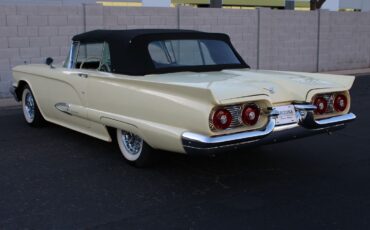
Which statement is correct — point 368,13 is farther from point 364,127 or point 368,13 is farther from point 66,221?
point 66,221

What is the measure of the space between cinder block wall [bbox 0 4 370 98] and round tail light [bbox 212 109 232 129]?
7.29 m

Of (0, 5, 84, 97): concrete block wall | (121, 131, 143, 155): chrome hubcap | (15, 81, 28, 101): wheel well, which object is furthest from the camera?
(0, 5, 84, 97): concrete block wall

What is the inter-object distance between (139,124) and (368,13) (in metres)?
15.1

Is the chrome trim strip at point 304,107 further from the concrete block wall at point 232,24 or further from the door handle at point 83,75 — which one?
the concrete block wall at point 232,24

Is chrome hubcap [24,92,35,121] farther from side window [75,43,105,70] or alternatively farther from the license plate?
the license plate

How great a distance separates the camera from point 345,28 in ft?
55.8

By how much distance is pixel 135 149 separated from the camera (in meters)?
5.24

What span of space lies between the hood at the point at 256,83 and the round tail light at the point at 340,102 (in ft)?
0.41

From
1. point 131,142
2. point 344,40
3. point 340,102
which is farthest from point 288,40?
point 131,142

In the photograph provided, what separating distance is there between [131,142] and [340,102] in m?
2.21

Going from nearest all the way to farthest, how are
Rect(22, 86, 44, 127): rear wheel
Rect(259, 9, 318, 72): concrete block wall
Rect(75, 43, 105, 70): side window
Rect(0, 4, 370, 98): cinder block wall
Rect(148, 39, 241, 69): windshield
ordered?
1. Rect(148, 39, 241, 69): windshield
2. Rect(75, 43, 105, 70): side window
3. Rect(22, 86, 44, 127): rear wheel
4. Rect(0, 4, 370, 98): cinder block wall
5. Rect(259, 9, 318, 72): concrete block wall

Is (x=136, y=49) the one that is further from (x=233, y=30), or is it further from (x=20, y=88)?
(x=233, y=30)

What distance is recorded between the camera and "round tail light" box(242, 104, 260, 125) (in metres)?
4.39

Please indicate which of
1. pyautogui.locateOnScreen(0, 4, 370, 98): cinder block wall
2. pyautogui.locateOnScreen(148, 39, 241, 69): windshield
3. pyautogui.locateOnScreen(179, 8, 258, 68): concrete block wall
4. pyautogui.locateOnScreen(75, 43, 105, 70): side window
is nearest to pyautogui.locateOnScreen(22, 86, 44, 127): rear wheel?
pyautogui.locateOnScreen(75, 43, 105, 70): side window
